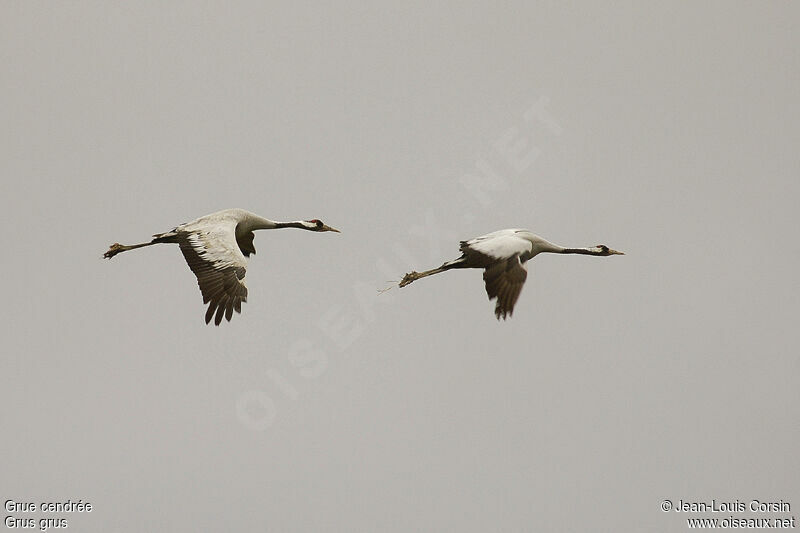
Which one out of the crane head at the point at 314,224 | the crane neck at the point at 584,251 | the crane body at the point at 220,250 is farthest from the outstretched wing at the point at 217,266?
the crane neck at the point at 584,251

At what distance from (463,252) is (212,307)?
400 cm

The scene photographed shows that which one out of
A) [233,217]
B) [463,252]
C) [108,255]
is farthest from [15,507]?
[463,252]

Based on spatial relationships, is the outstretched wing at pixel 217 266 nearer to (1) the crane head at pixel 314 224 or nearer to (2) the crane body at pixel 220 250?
(2) the crane body at pixel 220 250

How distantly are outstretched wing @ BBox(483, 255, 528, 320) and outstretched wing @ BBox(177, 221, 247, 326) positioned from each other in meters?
3.57

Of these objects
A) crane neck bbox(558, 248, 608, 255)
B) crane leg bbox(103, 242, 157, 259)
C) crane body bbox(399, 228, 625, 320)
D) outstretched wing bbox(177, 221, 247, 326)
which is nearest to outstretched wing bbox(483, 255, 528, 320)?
crane body bbox(399, 228, 625, 320)

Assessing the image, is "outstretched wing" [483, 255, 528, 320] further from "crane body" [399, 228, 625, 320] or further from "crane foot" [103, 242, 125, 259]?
"crane foot" [103, 242, 125, 259]

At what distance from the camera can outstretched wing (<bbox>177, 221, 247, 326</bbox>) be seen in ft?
81.9

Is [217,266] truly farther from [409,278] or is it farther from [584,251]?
[584,251]

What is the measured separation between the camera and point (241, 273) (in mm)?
25344

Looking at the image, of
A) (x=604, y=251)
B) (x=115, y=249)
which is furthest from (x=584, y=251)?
(x=115, y=249)

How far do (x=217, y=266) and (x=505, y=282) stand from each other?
165 inches

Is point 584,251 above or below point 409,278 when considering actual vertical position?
above

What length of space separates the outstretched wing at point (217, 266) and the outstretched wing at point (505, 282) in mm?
3572

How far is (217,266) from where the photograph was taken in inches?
1000
